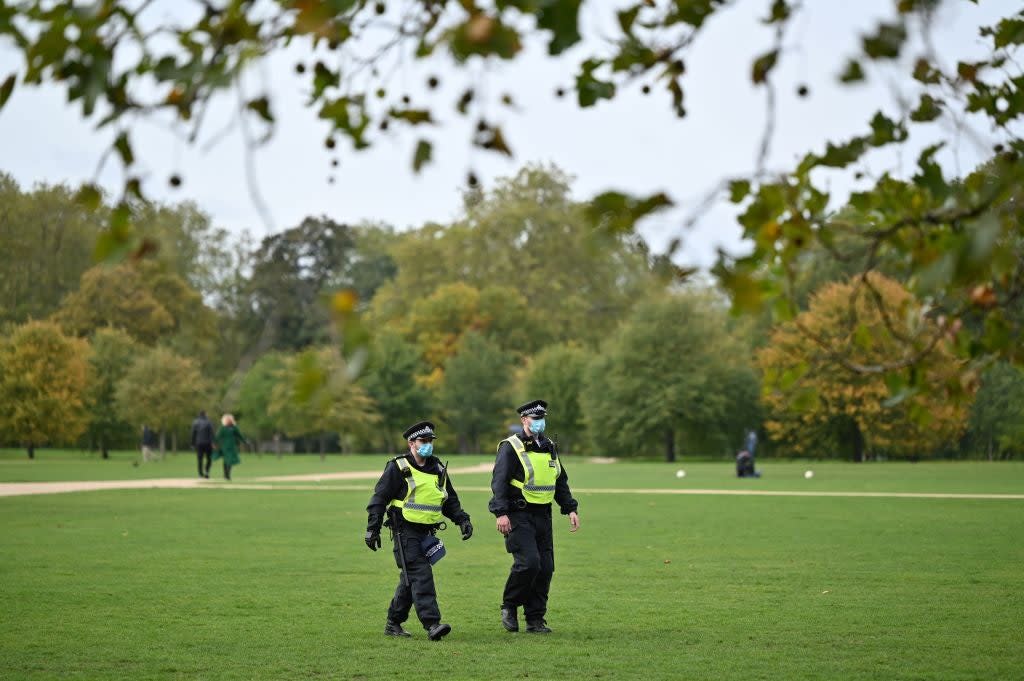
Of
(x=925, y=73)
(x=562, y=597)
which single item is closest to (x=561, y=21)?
(x=925, y=73)

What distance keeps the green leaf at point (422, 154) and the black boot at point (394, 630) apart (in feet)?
25.3

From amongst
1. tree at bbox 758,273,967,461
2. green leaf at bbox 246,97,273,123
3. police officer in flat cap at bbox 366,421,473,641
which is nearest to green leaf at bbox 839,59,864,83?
green leaf at bbox 246,97,273,123

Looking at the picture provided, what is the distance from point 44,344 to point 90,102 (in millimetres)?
66967

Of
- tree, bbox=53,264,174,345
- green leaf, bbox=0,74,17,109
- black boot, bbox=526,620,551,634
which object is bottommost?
black boot, bbox=526,620,551,634

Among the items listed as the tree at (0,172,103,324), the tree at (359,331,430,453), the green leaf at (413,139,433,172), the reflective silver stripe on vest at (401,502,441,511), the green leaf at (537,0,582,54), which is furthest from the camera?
the tree at (359,331,430,453)

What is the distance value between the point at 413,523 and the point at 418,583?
20.3 inches

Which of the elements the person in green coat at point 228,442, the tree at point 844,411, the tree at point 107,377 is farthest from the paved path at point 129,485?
the tree at point 107,377

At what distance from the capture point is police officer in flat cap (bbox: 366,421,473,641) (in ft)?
40.1

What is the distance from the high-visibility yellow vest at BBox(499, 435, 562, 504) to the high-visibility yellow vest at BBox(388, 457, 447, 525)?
0.75 metres

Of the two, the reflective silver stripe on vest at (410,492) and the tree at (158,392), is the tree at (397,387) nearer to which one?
the tree at (158,392)

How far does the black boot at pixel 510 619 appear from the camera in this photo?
41.7 ft

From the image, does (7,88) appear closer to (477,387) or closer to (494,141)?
(494,141)

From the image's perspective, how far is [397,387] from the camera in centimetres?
8862

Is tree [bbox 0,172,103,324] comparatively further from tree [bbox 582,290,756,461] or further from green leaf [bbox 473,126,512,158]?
green leaf [bbox 473,126,512,158]
